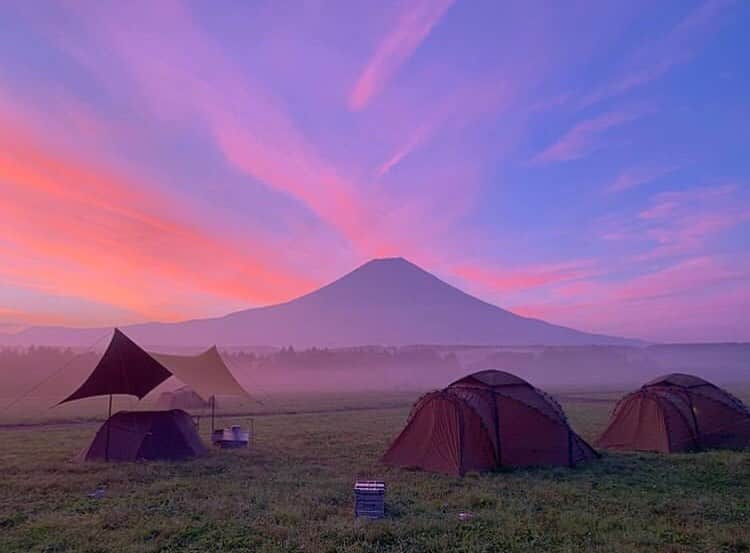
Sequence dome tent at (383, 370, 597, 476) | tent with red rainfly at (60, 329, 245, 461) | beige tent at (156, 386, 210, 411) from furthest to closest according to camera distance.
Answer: beige tent at (156, 386, 210, 411), tent with red rainfly at (60, 329, 245, 461), dome tent at (383, 370, 597, 476)

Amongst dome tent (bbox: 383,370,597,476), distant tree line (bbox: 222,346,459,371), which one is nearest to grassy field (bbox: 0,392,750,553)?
dome tent (bbox: 383,370,597,476)

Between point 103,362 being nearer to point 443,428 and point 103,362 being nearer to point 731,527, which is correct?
point 443,428

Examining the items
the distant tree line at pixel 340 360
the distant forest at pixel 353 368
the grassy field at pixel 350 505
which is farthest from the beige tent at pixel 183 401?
the distant tree line at pixel 340 360

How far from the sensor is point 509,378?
1753cm

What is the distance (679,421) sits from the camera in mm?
19641

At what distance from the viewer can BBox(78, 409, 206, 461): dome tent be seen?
58.7 feet

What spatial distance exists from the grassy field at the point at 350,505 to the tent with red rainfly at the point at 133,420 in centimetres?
99

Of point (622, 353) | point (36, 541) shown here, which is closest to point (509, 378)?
point (36, 541)

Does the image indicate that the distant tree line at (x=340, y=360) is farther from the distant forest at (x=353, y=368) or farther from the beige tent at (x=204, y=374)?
the beige tent at (x=204, y=374)

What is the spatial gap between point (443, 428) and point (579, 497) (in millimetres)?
4360

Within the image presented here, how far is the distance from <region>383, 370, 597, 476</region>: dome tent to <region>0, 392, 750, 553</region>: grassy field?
28.0 inches

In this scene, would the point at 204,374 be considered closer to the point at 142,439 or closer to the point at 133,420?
the point at 133,420

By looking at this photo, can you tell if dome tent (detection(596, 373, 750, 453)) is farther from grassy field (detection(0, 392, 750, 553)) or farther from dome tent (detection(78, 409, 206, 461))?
dome tent (detection(78, 409, 206, 461))

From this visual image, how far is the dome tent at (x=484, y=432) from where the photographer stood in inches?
626
